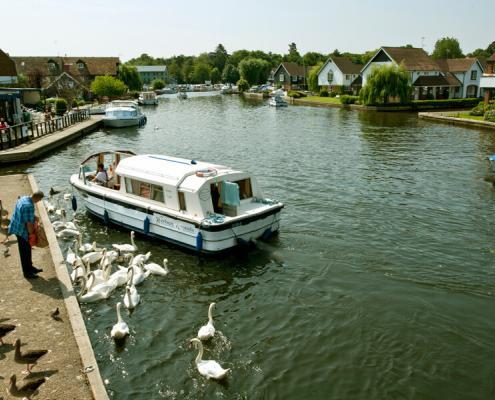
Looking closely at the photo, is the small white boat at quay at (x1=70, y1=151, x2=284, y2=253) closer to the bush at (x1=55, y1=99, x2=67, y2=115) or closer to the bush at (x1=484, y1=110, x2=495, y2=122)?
the bush at (x1=484, y1=110, x2=495, y2=122)

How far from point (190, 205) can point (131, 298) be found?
4150 millimetres

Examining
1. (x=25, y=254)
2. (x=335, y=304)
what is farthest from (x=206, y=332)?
(x=25, y=254)

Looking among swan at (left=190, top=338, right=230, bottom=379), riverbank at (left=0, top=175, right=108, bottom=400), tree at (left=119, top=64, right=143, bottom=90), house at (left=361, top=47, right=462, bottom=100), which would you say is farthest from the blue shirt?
tree at (left=119, top=64, right=143, bottom=90)

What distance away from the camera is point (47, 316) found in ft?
35.3

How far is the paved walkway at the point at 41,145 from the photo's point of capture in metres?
31.3

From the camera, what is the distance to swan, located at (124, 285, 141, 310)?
13.0 m

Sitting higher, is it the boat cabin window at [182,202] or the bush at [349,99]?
the bush at [349,99]

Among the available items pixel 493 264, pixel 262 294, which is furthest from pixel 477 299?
Answer: pixel 262 294

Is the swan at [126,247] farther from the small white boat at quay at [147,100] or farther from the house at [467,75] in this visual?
the house at [467,75]

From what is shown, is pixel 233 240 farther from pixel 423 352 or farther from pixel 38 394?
pixel 38 394

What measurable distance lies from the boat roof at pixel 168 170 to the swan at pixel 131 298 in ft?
13.7

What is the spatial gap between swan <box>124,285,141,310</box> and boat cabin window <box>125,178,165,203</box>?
15.1 ft

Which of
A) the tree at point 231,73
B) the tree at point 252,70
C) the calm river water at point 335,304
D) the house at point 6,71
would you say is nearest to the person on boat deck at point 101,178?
the calm river water at point 335,304

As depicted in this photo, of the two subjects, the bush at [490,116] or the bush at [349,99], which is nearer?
the bush at [490,116]
